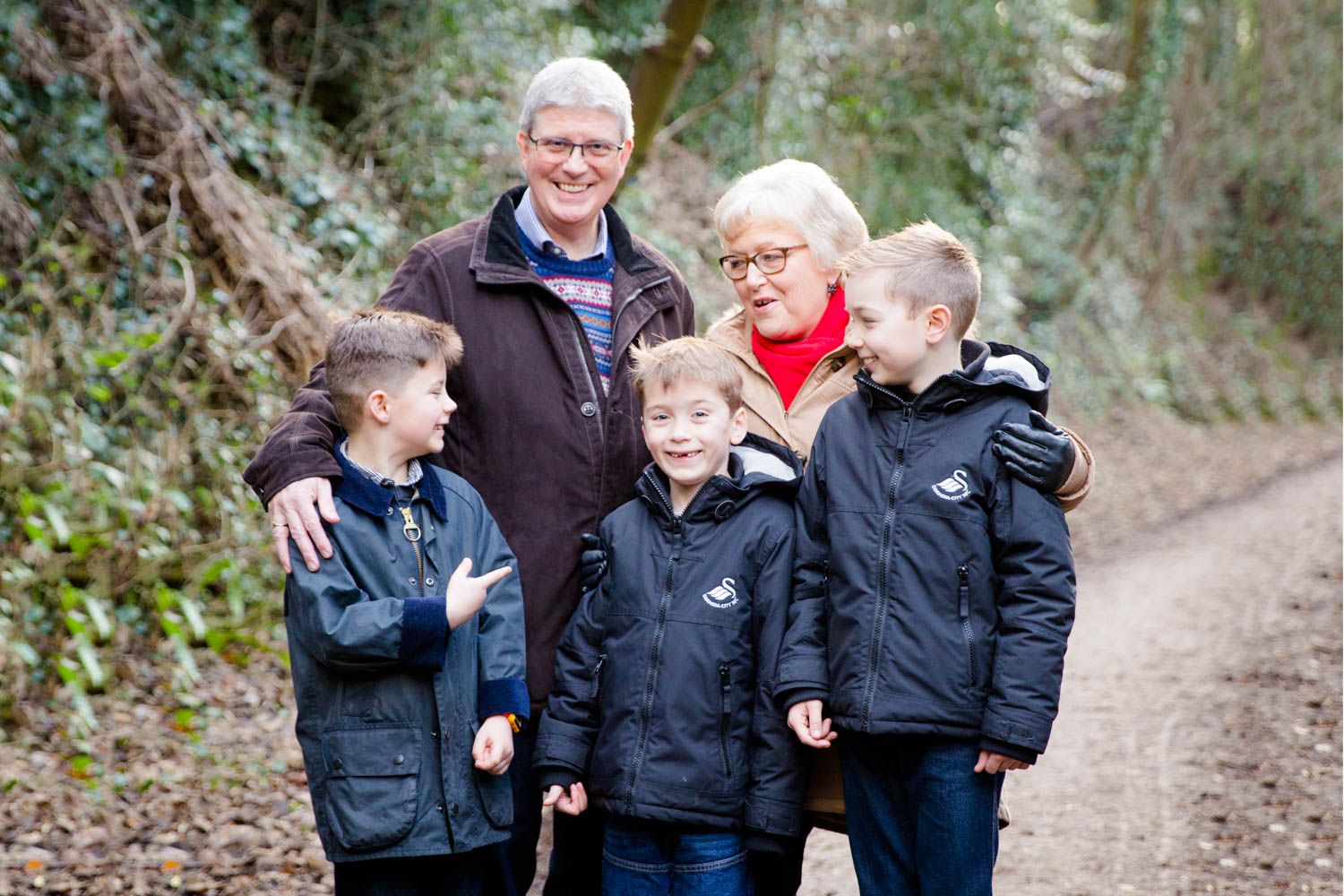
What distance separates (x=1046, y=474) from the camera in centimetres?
241

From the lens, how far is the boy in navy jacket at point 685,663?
258cm

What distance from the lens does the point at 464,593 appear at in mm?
2500

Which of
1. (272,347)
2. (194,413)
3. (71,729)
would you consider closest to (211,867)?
(71,729)

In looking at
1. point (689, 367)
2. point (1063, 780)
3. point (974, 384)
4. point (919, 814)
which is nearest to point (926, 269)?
point (974, 384)

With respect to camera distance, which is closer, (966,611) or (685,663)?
(966,611)

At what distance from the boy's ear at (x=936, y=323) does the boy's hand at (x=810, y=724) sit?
2.73 ft

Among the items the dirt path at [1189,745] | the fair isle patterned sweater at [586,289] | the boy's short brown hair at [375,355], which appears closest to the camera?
the boy's short brown hair at [375,355]

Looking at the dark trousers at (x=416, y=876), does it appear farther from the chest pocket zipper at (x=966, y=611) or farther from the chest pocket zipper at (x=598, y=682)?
the chest pocket zipper at (x=966, y=611)

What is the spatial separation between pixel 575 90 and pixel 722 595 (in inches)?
49.1

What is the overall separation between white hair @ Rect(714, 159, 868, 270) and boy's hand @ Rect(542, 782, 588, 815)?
1333 mm

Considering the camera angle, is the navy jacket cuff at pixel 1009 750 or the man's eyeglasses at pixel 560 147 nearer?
the navy jacket cuff at pixel 1009 750

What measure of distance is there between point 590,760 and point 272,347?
403 cm

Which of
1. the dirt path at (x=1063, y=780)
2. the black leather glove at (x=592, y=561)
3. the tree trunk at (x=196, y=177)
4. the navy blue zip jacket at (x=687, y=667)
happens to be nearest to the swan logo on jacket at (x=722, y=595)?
the navy blue zip jacket at (x=687, y=667)

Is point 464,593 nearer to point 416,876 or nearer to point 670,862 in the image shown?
point 416,876
